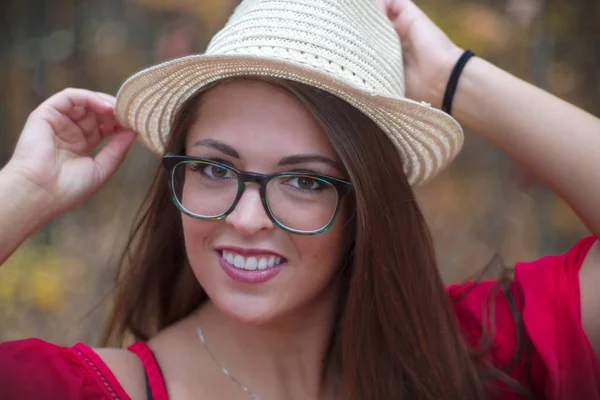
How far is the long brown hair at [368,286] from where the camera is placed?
1.87 m

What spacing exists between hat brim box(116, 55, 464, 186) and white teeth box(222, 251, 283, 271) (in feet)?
1.52

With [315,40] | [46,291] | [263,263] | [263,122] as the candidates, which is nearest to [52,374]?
[263,263]

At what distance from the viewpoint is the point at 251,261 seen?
71.4 inches

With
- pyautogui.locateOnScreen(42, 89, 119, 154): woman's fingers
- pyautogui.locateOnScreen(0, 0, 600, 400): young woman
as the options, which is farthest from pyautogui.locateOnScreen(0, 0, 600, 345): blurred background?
pyautogui.locateOnScreen(0, 0, 600, 400): young woman

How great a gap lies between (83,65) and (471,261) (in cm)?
313

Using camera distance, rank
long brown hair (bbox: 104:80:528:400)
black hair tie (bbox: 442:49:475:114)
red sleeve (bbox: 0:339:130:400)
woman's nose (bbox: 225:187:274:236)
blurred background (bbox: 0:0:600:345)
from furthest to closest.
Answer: blurred background (bbox: 0:0:600:345) → black hair tie (bbox: 442:49:475:114) → long brown hair (bbox: 104:80:528:400) → woman's nose (bbox: 225:187:274:236) → red sleeve (bbox: 0:339:130:400)

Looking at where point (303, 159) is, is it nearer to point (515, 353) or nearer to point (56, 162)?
point (56, 162)

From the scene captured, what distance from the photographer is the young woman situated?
5.91 feet

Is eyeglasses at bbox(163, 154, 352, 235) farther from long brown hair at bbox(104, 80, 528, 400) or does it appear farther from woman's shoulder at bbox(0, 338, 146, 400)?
woman's shoulder at bbox(0, 338, 146, 400)

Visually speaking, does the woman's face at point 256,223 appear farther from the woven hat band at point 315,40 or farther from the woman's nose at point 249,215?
the woven hat band at point 315,40

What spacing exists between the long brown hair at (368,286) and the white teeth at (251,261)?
0.26m

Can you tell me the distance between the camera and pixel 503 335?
226 centimetres

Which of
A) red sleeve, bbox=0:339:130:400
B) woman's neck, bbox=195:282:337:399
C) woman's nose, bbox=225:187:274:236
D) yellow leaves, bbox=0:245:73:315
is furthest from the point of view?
yellow leaves, bbox=0:245:73:315

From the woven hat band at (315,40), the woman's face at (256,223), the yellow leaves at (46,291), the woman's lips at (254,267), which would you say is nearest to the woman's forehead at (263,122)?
the woman's face at (256,223)
